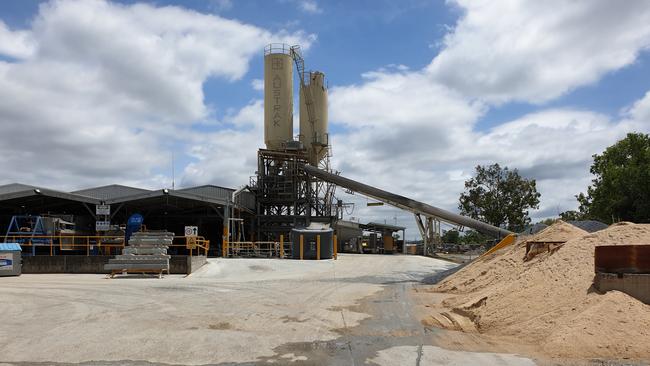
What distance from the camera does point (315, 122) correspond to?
59688 millimetres

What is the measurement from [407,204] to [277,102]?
1990 centimetres

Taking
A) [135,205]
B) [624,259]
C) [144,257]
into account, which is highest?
[135,205]

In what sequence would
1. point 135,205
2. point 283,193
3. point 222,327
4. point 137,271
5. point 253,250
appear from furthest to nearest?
point 283,193, point 135,205, point 253,250, point 137,271, point 222,327

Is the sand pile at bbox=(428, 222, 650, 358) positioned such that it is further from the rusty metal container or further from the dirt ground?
the dirt ground

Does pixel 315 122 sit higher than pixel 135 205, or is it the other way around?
pixel 315 122

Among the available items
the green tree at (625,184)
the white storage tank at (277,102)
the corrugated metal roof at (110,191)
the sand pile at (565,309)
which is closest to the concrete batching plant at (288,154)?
the white storage tank at (277,102)

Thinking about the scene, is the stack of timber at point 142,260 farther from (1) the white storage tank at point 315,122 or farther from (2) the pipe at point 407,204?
(1) the white storage tank at point 315,122

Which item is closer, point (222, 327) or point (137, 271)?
point (222, 327)

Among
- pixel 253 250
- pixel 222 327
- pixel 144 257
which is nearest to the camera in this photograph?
pixel 222 327

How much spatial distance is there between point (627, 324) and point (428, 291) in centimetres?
1003

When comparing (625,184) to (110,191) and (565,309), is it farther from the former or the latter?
(110,191)

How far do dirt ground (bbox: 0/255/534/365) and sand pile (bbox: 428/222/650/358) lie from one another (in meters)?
0.95

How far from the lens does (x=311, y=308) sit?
1361 cm

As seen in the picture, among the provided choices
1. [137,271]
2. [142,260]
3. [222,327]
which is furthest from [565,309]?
[137,271]
